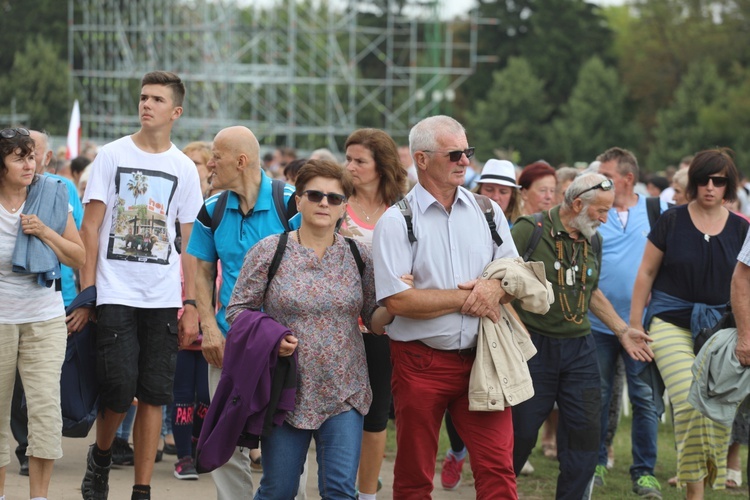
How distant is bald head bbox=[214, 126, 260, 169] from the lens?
5.91 meters

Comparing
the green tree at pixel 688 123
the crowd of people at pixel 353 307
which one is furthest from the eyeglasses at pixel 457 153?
the green tree at pixel 688 123

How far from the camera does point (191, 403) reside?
8.09 meters


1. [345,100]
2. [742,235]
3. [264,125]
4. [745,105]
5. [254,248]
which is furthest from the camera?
[745,105]

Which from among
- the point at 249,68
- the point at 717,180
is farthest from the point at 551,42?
the point at 717,180

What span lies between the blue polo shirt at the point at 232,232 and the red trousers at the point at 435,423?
0.94 meters

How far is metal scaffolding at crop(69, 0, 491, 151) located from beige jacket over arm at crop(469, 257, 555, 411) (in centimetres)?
3645

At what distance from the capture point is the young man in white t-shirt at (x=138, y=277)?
21.1 feet

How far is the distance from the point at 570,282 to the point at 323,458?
219 cm

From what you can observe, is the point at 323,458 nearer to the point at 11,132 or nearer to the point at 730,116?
the point at 11,132

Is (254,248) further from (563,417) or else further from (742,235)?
(742,235)

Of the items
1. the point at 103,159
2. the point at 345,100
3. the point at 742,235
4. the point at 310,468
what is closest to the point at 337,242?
the point at 103,159

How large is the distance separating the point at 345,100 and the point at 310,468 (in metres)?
44.8

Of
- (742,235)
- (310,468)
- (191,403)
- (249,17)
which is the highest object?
(249,17)

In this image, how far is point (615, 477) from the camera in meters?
8.73
